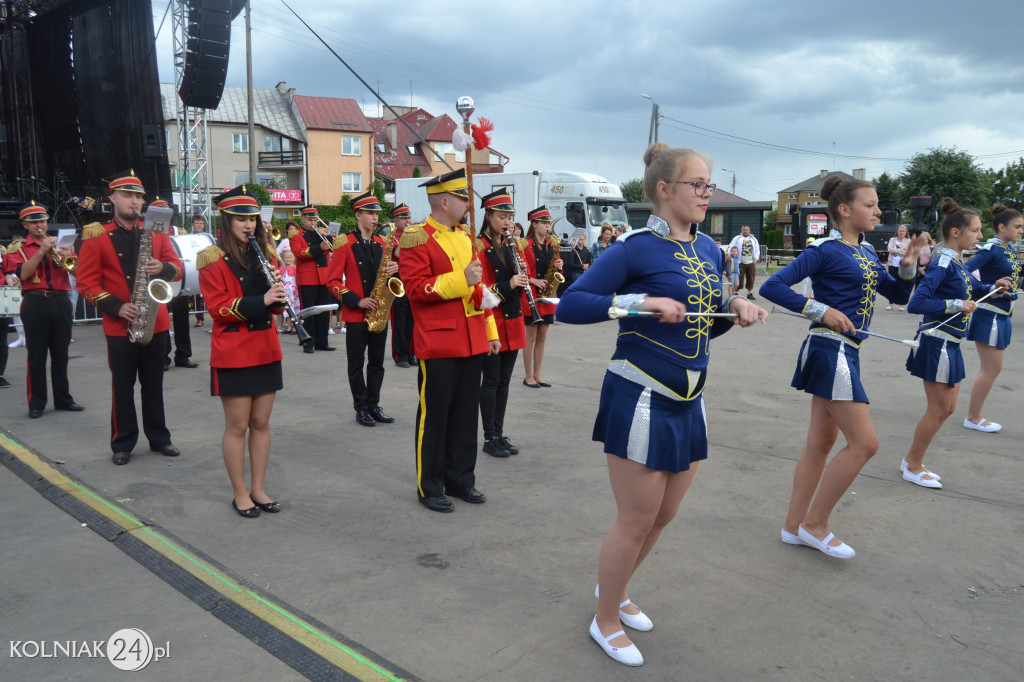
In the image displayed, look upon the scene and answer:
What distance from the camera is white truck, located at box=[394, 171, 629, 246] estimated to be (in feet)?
70.7

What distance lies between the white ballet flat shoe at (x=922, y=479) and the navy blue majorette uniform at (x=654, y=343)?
126 inches

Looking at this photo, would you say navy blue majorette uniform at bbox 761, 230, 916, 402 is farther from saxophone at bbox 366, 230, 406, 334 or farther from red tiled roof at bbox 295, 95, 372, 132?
red tiled roof at bbox 295, 95, 372, 132

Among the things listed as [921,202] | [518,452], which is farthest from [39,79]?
[921,202]

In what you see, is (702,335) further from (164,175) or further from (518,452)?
(164,175)

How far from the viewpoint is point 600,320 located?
2.95 m

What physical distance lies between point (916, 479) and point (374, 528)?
3.85 m

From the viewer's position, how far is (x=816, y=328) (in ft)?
13.8

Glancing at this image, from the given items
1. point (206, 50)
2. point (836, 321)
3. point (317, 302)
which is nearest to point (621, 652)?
point (836, 321)

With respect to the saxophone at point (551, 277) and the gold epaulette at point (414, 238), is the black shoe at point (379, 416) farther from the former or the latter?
the gold epaulette at point (414, 238)

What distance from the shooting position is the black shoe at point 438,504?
4.82 meters

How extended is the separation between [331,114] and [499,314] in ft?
195

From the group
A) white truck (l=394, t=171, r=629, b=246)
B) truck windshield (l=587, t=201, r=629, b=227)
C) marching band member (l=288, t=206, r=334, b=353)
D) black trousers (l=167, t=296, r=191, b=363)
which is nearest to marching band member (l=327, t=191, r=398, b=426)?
marching band member (l=288, t=206, r=334, b=353)

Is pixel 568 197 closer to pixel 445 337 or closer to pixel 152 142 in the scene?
pixel 152 142

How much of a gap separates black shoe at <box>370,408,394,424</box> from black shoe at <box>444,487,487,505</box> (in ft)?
7.19
